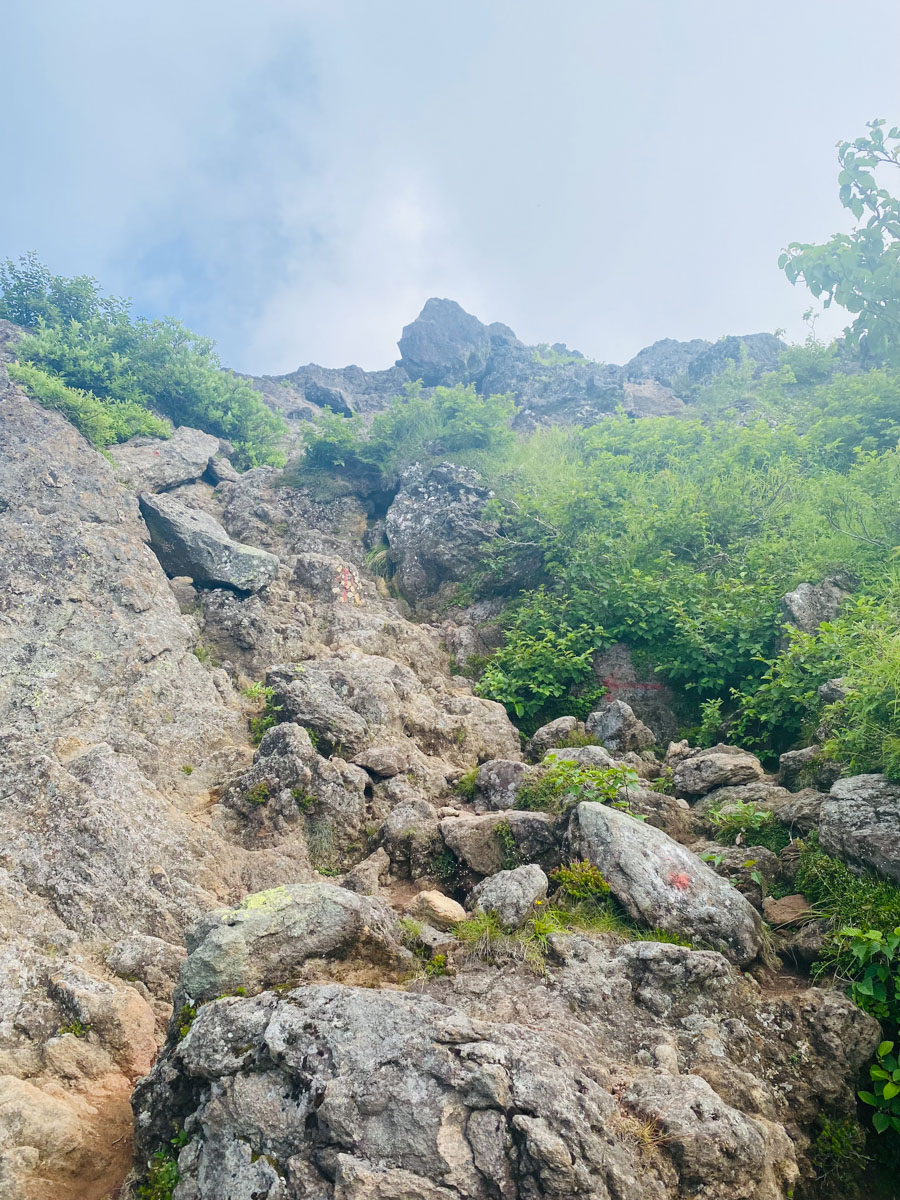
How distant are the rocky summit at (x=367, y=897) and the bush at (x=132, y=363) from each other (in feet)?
25.9

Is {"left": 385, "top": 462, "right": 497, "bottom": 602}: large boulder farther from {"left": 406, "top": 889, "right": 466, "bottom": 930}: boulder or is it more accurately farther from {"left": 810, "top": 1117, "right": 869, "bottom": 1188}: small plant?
{"left": 810, "top": 1117, "right": 869, "bottom": 1188}: small plant

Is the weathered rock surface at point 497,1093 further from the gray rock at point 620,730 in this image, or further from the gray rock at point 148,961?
the gray rock at point 620,730

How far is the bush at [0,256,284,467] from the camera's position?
22.6 metres

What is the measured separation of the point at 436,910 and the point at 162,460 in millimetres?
17992

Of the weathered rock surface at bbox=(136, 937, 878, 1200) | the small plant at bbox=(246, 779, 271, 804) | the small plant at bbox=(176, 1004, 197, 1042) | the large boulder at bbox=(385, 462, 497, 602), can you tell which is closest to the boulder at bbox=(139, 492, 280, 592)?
the large boulder at bbox=(385, 462, 497, 602)

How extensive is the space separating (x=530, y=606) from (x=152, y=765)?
11.0 metres

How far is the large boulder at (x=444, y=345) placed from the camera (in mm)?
43875

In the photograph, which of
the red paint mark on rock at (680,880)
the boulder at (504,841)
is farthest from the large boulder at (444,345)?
the red paint mark on rock at (680,880)

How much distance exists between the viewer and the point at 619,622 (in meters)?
15.9

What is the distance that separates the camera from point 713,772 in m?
10.0

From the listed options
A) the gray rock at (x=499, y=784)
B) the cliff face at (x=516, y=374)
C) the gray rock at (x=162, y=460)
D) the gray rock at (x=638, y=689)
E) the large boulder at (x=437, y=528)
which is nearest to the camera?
the gray rock at (x=499, y=784)

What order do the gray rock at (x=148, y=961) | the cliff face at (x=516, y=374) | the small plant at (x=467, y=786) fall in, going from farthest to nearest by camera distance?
1. the cliff face at (x=516, y=374)
2. the small plant at (x=467, y=786)
3. the gray rock at (x=148, y=961)

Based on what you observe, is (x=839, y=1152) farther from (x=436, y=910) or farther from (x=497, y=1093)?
(x=436, y=910)

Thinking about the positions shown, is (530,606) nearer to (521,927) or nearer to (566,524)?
(566,524)
